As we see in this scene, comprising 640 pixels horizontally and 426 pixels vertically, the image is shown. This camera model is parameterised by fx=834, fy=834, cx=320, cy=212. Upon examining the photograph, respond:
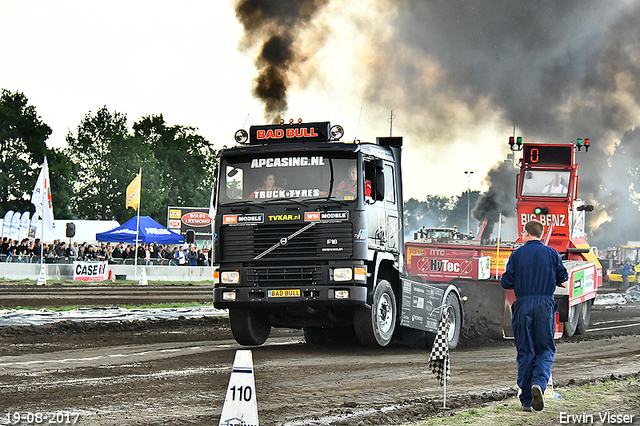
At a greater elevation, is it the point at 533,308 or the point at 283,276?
the point at 283,276

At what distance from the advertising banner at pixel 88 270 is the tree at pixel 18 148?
135 feet

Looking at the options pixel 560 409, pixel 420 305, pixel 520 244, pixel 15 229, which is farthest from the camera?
pixel 15 229

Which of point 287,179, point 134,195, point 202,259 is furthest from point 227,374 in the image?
point 202,259

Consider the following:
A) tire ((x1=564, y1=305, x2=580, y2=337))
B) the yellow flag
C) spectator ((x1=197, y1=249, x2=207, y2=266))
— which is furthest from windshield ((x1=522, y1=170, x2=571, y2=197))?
spectator ((x1=197, y1=249, x2=207, y2=266))

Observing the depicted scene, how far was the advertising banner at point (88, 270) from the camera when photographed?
118 ft

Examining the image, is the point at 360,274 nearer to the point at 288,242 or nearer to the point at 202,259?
the point at 288,242

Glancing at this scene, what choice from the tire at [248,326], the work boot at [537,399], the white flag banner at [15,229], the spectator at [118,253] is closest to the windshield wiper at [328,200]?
the tire at [248,326]

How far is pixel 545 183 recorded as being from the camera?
67.2ft

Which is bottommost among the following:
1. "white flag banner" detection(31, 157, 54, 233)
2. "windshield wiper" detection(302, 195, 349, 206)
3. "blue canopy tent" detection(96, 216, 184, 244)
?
"windshield wiper" detection(302, 195, 349, 206)

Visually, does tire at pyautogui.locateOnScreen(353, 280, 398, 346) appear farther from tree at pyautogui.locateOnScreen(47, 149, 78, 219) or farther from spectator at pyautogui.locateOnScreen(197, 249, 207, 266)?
tree at pyautogui.locateOnScreen(47, 149, 78, 219)

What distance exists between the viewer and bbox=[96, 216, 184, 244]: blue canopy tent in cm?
4344

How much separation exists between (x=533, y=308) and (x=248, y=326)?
633 centimetres

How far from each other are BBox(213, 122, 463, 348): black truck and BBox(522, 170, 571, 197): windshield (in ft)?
27.5

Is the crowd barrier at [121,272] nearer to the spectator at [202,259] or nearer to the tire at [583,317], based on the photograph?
the spectator at [202,259]
